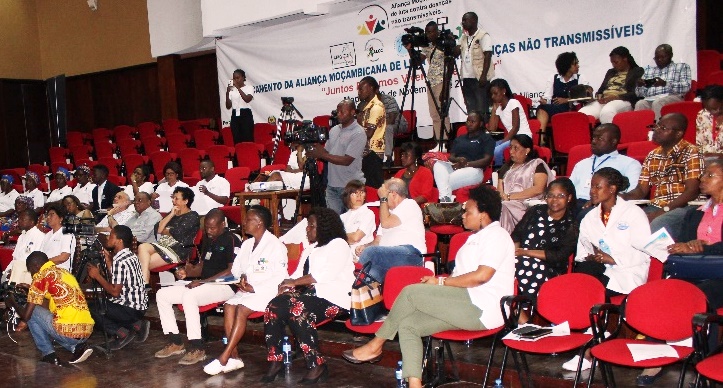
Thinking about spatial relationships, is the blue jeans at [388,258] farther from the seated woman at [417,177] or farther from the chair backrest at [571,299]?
the seated woman at [417,177]

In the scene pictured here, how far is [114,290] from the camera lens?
6.95 metres

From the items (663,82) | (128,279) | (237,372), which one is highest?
(663,82)

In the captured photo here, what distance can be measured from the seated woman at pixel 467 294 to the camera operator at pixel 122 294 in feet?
9.42

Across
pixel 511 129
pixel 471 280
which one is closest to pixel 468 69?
pixel 511 129

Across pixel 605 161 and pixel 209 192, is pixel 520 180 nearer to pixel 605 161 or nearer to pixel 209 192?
pixel 605 161

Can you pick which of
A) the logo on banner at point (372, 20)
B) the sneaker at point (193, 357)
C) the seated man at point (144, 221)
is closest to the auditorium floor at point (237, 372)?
the sneaker at point (193, 357)

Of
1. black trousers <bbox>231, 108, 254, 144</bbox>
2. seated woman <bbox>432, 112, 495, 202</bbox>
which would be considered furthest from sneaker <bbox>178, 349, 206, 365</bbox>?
black trousers <bbox>231, 108, 254, 144</bbox>

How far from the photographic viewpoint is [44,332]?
23.0ft

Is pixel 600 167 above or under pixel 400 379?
above

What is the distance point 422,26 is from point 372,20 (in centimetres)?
96

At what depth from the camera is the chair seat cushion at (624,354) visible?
13.3ft

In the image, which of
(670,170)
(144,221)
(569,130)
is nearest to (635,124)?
(569,130)

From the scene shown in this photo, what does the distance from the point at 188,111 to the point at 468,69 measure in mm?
8020

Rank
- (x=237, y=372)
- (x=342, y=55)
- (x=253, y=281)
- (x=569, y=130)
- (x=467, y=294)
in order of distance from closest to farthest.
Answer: (x=467, y=294), (x=237, y=372), (x=253, y=281), (x=569, y=130), (x=342, y=55)
